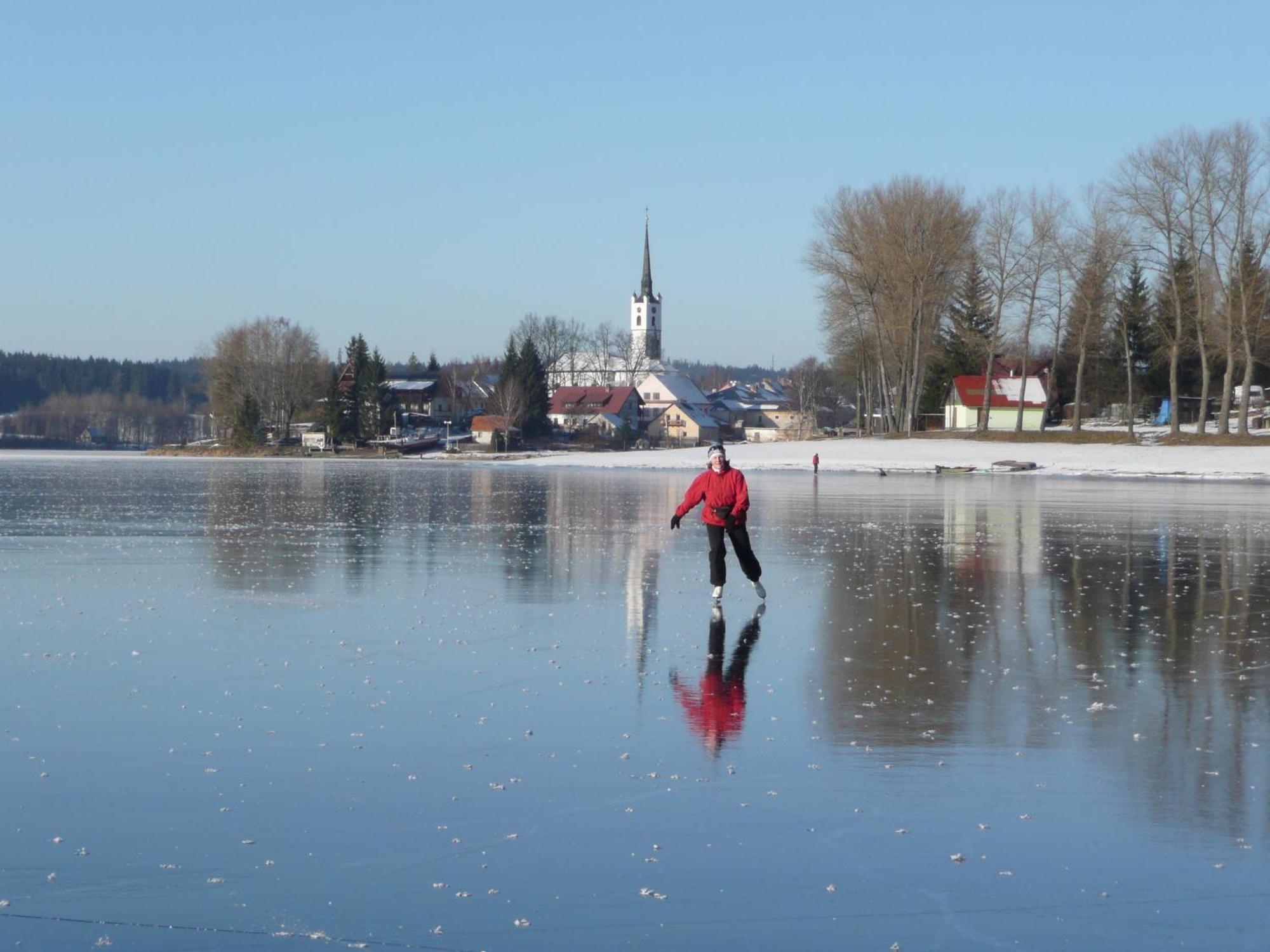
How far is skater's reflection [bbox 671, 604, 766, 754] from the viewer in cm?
788

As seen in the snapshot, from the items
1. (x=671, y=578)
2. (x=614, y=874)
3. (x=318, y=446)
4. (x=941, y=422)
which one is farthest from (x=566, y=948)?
(x=318, y=446)

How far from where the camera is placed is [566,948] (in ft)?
15.2

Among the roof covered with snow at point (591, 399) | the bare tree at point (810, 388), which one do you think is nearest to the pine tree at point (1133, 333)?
the bare tree at point (810, 388)

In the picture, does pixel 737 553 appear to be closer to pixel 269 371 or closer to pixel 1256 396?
pixel 1256 396

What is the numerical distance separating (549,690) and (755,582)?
5.36 metres

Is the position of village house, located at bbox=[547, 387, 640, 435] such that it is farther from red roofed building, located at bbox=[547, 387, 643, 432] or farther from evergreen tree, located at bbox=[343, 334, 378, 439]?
evergreen tree, located at bbox=[343, 334, 378, 439]

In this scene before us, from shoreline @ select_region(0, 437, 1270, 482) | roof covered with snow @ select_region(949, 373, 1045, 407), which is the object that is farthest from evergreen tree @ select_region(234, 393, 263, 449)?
roof covered with snow @ select_region(949, 373, 1045, 407)

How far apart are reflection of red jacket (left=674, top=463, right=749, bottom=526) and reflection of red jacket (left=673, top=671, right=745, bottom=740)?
4.70 metres

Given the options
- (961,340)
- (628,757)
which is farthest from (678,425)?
(628,757)

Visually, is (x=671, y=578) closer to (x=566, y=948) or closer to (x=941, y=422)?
(x=566, y=948)

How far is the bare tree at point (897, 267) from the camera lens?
74000 millimetres

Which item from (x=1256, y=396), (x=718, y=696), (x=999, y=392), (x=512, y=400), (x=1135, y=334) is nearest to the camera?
(x=718, y=696)

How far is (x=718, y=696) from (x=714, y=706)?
0.32 m

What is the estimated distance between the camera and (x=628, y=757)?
23.7 feet
